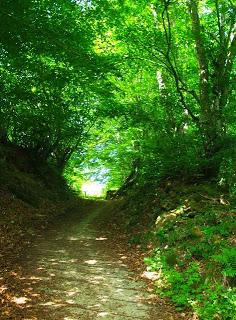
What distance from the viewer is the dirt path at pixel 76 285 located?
7.11 meters

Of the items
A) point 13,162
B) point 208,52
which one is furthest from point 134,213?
point 13,162

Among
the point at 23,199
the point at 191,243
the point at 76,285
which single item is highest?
the point at 23,199

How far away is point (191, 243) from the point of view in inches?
385

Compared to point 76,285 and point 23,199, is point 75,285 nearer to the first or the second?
point 76,285

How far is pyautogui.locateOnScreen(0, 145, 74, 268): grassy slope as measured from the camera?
12.0 m

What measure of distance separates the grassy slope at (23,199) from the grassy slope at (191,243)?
3911 mm

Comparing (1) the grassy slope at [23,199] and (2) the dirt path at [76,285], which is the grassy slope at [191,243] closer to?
(2) the dirt path at [76,285]

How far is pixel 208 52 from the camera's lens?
15.5 metres

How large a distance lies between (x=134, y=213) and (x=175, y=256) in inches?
248

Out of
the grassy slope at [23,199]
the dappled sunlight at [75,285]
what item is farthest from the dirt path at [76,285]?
the grassy slope at [23,199]

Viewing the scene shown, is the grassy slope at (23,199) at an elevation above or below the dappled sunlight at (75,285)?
above

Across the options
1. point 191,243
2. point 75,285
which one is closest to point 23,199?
point 75,285

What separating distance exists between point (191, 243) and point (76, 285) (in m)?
3.26

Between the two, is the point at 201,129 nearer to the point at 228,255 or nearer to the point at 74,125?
the point at 228,255
